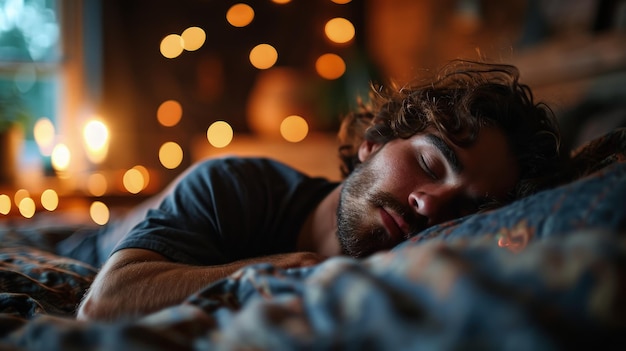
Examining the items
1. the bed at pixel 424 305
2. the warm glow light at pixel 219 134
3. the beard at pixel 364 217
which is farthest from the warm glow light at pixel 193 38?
the bed at pixel 424 305

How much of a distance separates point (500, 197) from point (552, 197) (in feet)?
1.28

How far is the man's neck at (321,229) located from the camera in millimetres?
1199

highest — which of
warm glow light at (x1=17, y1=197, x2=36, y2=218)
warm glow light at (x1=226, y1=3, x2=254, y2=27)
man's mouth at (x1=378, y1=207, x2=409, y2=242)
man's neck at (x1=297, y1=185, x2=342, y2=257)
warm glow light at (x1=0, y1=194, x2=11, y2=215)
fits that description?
warm glow light at (x1=226, y1=3, x2=254, y2=27)

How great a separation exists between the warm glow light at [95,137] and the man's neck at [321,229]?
2054 mm

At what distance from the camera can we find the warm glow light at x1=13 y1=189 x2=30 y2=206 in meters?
2.76

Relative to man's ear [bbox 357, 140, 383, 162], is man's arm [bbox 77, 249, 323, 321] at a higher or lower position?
higher

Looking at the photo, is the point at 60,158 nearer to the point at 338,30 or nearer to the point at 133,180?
the point at 133,180

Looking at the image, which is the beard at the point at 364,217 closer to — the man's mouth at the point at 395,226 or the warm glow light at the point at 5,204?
the man's mouth at the point at 395,226

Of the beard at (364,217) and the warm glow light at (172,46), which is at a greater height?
the warm glow light at (172,46)

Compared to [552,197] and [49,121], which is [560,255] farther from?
[49,121]

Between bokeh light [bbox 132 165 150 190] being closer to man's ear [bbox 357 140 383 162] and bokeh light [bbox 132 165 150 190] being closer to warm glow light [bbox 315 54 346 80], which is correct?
warm glow light [bbox 315 54 346 80]

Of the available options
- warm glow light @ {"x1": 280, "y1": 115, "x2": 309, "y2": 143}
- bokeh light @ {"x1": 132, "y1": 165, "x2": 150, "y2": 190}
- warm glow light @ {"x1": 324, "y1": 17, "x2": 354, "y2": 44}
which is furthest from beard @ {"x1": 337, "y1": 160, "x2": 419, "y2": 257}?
warm glow light @ {"x1": 324, "y1": 17, "x2": 354, "y2": 44}

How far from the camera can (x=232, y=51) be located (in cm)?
370

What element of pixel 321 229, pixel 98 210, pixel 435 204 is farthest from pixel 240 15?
pixel 435 204
